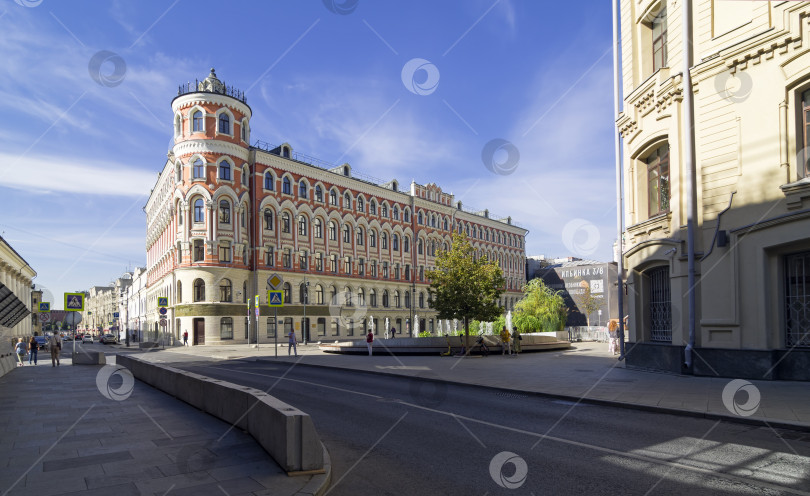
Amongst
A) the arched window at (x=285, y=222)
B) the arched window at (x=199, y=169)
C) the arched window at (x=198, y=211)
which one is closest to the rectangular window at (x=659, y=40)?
the arched window at (x=199, y=169)

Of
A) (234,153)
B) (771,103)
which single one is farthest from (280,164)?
(771,103)

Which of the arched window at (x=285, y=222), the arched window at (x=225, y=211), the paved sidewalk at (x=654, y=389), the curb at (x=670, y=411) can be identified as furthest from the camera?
the arched window at (x=285, y=222)

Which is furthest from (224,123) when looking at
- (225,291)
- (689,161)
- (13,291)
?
(689,161)

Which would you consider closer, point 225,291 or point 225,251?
point 225,291

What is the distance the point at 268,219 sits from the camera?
57.5 m

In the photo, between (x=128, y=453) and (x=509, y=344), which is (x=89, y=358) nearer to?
(x=509, y=344)

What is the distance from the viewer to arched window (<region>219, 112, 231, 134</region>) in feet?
174

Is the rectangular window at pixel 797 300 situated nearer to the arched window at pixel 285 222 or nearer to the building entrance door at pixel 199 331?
the building entrance door at pixel 199 331

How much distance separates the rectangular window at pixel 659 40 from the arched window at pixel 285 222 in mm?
44530

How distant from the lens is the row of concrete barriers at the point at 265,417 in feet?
20.9

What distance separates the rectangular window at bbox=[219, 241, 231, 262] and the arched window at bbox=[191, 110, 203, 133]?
11.0 m

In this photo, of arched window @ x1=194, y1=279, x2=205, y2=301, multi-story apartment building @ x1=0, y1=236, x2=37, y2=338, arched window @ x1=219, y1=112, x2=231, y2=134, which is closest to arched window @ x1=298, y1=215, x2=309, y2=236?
arched window @ x1=219, y1=112, x2=231, y2=134

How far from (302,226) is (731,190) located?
1960 inches

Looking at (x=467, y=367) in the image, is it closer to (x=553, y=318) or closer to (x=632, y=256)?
(x=632, y=256)
